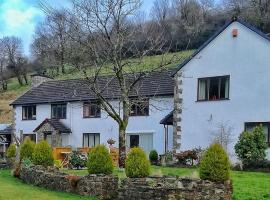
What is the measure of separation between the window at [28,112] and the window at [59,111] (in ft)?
8.89

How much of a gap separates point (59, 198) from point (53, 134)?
2683cm

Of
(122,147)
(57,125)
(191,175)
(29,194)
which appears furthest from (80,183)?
(57,125)

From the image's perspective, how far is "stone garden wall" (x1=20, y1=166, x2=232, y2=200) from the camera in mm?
15156

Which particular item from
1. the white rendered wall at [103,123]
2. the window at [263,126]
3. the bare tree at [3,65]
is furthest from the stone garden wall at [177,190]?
the bare tree at [3,65]

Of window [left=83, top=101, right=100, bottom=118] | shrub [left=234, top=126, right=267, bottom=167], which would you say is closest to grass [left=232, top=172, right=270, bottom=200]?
shrub [left=234, top=126, right=267, bottom=167]

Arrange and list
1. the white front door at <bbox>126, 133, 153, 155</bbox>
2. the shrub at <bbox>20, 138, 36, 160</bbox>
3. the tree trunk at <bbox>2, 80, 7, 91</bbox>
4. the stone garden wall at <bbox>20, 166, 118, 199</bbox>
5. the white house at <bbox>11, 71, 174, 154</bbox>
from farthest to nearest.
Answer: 1. the tree trunk at <bbox>2, 80, 7, 91</bbox>
2. the white front door at <bbox>126, 133, 153, 155</bbox>
3. the white house at <bbox>11, 71, 174, 154</bbox>
4. the shrub at <bbox>20, 138, 36, 160</bbox>
5. the stone garden wall at <bbox>20, 166, 118, 199</bbox>

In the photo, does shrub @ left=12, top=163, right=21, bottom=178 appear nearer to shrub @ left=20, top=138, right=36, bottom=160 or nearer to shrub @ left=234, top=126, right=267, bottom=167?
shrub @ left=20, top=138, right=36, bottom=160

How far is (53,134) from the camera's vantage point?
43219 millimetres

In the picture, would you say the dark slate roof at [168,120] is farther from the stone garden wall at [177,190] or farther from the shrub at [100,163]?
the stone garden wall at [177,190]

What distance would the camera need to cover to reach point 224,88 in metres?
30.0

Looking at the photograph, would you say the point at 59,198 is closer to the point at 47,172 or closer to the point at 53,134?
the point at 47,172

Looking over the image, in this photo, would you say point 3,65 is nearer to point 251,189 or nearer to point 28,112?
point 28,112

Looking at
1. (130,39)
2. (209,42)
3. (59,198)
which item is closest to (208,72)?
(209,42)

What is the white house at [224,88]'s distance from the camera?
93.1 ft
